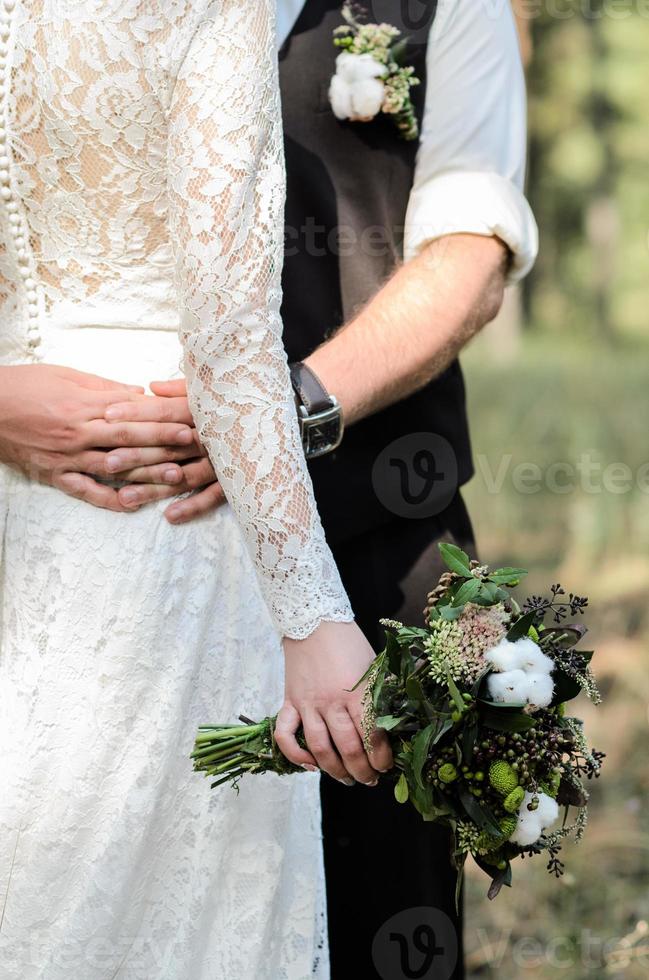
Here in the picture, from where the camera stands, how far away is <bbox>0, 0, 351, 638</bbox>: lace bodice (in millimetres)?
1401

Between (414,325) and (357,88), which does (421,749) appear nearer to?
(414,325)

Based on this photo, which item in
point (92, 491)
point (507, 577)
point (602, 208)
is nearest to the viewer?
point (507, 577)

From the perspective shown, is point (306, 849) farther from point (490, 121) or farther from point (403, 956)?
point (490, 121)

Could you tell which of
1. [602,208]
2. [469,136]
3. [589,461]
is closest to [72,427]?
[469,136]

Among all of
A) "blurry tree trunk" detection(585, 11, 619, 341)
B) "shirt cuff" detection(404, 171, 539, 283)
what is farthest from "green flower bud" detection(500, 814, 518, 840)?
"blurry tree trunk" detection(585, 11, 619, 341)

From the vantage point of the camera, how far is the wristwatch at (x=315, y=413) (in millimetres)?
1765

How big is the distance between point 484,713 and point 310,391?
1.96 feet

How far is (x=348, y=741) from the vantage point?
1452 mm

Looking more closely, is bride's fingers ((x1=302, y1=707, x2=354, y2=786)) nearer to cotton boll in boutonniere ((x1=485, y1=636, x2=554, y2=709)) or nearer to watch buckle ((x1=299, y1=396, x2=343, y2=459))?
cotton boll in boutonniere ((x1=485, y1=636, x2=554, y2=709))

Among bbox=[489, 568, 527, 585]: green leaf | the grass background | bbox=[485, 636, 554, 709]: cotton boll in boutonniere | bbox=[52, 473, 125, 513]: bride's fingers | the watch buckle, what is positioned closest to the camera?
bbox=[485, 636, 554, 709]: cotton boll in boutonniere

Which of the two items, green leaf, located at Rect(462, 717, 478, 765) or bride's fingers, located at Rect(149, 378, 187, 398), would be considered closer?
green leaf, located at Rect(462, 717, 478, 765)

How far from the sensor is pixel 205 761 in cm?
153

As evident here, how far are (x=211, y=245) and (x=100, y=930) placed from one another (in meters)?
0.88
